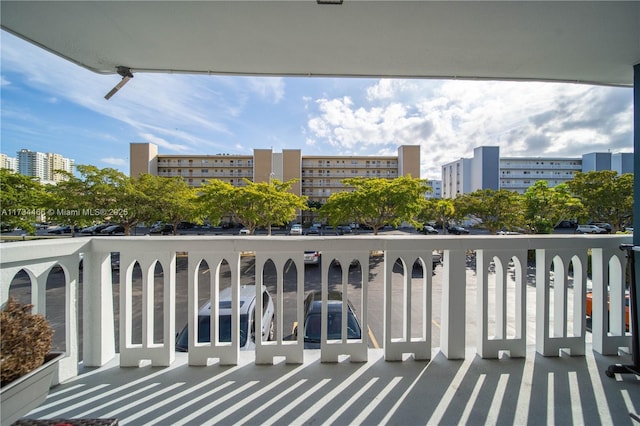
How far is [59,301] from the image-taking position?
7.87 m

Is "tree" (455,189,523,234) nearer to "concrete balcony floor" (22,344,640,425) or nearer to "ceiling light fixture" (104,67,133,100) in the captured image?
"concrete balcony floor" (22,344,640,425)

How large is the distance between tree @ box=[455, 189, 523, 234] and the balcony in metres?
15.6

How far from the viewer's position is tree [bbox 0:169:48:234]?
9.65 meters

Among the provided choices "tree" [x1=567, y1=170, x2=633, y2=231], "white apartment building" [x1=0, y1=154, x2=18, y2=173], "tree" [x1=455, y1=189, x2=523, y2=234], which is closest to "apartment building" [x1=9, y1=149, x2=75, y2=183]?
"white apartment building" [x1=0, y1=154, x2=18, y2=173]

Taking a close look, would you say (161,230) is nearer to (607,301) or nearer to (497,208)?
(497,208)

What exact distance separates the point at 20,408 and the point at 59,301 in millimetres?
9949

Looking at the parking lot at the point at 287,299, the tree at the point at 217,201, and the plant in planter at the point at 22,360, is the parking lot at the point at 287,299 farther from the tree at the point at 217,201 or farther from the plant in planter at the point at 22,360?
the tree at the point at 217,201

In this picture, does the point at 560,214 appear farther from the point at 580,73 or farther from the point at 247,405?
the point at 247,405

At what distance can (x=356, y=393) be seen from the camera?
1534 mm

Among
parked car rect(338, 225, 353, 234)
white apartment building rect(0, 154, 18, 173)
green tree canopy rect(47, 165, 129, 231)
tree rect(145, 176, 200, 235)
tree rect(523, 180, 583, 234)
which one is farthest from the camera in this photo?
parked car rect(338, 225, 353, 234)

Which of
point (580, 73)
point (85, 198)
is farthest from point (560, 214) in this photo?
point (85, 198)

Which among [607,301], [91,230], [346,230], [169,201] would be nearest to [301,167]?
[346,230]

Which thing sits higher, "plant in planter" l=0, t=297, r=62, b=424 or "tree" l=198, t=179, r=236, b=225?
"tree" l=198, t=179, r=236, b=225

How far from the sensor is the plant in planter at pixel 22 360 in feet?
2.97
